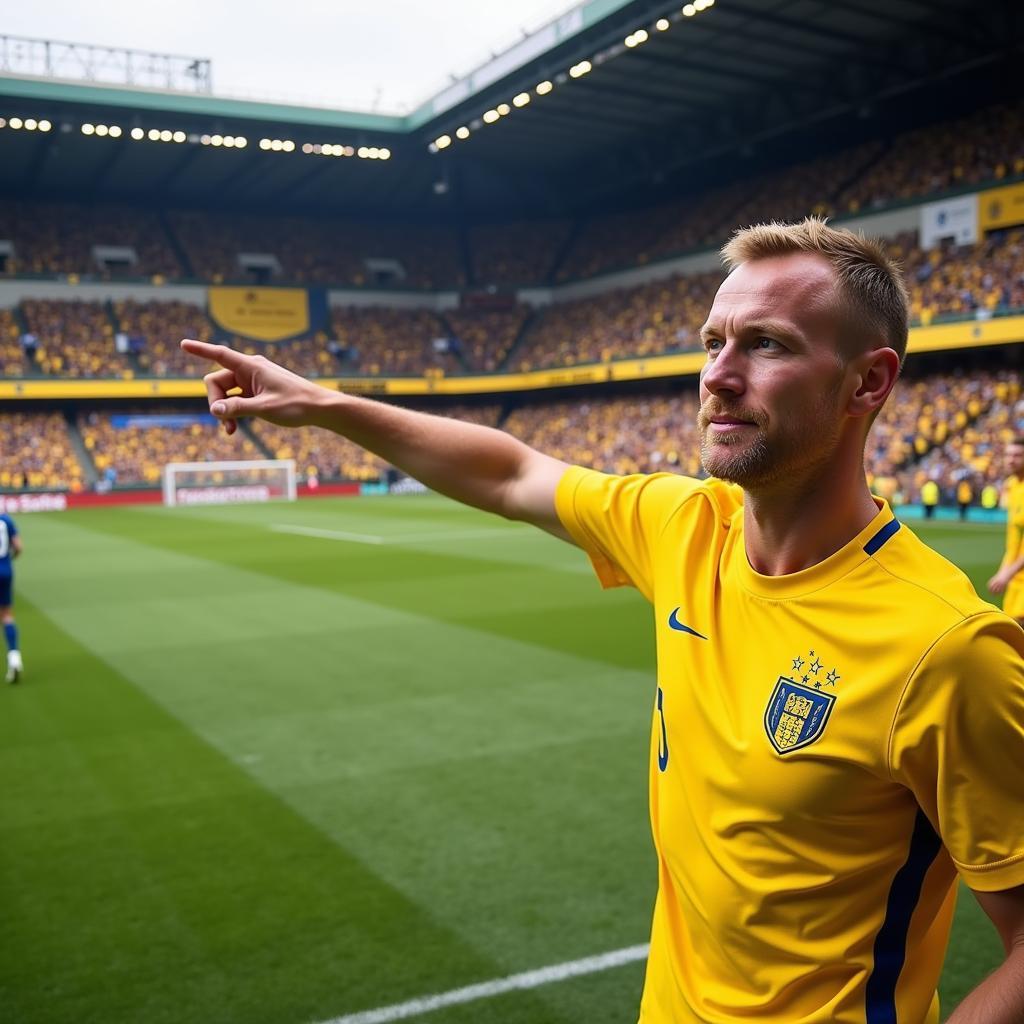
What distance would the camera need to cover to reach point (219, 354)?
2.23 meters

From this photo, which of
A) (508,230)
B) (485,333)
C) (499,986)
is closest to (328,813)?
(499,986)

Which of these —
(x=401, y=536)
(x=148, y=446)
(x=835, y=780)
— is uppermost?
(x=835, y=780)

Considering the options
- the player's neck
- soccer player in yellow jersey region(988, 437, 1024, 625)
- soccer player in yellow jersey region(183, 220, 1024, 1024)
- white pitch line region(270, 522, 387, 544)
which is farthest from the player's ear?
white pitch line region(270, 522, 387, 544)

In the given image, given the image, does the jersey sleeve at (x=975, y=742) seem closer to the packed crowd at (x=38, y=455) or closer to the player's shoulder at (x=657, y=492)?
the player's shoulder at (x=657, y=492)

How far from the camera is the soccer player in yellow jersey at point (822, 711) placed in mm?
1621

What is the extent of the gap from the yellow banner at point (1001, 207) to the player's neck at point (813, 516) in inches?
1459

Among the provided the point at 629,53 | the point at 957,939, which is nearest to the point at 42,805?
the point at 957,939

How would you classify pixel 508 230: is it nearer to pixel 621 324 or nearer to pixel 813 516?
pixel 621 324

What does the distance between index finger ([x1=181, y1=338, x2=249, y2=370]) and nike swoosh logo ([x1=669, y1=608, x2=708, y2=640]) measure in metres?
1.07

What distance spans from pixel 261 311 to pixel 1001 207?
34876 mm

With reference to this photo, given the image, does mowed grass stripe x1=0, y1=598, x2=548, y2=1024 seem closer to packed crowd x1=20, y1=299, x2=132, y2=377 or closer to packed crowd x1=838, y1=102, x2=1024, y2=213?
packed crowd x1=838, y1=102, x2=1024, y2=213

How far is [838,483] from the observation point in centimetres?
193

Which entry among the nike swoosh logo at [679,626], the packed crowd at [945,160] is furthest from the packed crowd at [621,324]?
the nike swoosh logo at [679,626]

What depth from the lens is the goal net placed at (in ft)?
139
